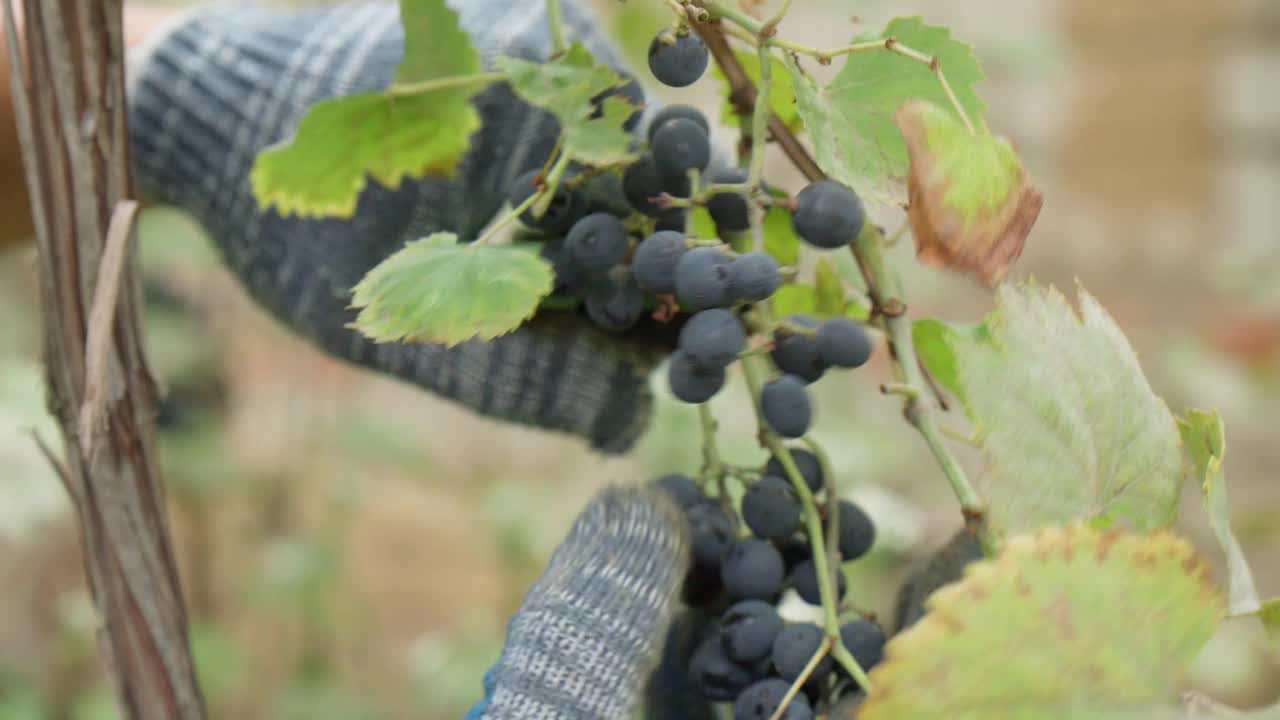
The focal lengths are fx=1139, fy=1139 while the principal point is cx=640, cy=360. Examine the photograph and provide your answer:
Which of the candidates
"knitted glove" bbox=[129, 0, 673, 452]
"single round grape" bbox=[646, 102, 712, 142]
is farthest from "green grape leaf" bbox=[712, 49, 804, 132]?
"knitted glove" bbox=[129, 0, 673, 452]

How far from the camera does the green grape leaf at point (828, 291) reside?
1.34 feet

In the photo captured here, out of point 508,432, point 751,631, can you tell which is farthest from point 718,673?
point 508,432

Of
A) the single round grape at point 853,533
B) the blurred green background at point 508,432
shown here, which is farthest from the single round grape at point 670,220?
the blurred green background at point 508,432

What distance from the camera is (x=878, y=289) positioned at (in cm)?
34

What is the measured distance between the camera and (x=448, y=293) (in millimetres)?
311

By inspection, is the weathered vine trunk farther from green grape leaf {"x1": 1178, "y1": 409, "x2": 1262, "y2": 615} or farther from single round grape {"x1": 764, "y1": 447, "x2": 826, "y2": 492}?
green grape leaf {"x1": 1178, "y1": 409, "x2": 1262, "y2": 615}

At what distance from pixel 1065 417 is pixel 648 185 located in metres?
0.14

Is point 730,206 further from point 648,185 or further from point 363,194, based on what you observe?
point 363,194

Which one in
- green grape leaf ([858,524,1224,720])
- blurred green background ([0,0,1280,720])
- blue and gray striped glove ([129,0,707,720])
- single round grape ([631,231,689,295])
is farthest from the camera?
blurred green background ([0,0,1280,720])

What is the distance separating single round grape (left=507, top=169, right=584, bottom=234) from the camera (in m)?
0.37

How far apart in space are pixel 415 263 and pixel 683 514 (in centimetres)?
13

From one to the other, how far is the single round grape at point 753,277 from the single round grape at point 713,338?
0.4 inches

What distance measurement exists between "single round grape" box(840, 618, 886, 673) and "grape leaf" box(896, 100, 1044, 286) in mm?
125

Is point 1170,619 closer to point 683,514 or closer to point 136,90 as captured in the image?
point 683,514
